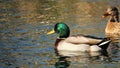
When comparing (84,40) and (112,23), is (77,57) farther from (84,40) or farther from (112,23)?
(112,23)

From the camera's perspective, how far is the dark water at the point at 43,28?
606 inches

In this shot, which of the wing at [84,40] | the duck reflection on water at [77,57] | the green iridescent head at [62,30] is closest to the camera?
the duck reflection on water at [77,57]

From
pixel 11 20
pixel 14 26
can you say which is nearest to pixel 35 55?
pixel 14 26

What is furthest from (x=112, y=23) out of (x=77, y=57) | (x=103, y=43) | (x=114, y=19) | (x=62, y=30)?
(x=77, y=57)

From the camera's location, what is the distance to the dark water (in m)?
15.4

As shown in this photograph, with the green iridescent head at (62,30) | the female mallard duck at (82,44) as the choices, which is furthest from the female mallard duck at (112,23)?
the female mallard duck at (82,44)

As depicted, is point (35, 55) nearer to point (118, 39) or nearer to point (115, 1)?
point (118, 39)

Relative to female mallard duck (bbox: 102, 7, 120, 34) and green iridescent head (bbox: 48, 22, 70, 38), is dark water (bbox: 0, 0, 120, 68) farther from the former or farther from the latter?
green iridescent head (bbox: 48, 22, 70, 38)

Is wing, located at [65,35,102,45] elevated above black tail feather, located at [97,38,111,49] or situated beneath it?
elevated above

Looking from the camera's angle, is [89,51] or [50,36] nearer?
[89,51]

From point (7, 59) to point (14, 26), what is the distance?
227 inches

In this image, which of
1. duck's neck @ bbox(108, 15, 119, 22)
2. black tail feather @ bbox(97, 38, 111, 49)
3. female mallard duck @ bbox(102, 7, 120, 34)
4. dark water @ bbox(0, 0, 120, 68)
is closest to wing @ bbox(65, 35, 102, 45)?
black tail feather @ bbox(97, 38, 111, 49)

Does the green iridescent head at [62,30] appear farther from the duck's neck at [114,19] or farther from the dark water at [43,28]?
the duck's neck at [114,19]

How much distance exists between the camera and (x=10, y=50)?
1689cm
